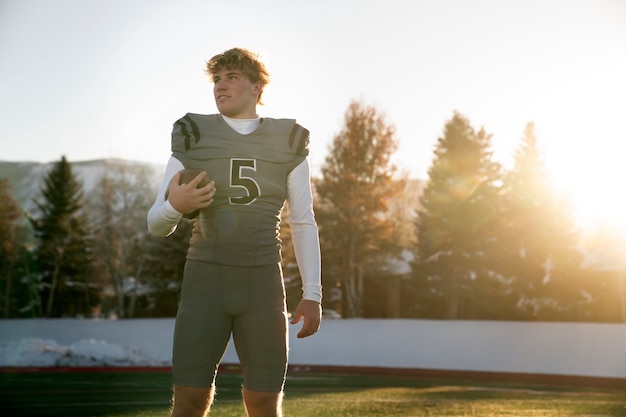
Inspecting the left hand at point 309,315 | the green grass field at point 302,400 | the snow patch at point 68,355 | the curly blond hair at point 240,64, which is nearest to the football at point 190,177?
the curly blond hair at point 240,64

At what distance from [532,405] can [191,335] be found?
25.5 ft

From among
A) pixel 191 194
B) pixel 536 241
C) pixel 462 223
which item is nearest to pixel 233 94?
pixel 191 194

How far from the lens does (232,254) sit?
3104 millimetres

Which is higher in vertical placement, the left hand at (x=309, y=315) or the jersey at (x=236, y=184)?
the jersey at (x=236, y=184)

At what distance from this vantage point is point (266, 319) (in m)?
3.12

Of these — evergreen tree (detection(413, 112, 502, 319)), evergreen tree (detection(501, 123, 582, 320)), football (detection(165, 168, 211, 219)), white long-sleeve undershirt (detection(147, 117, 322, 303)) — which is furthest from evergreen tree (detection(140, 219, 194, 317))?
football (detection(165, 168, 211, 219))

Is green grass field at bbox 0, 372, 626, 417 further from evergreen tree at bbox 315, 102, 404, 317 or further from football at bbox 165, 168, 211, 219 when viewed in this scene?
evergreen tree at bbox 315, 102, 404, 317

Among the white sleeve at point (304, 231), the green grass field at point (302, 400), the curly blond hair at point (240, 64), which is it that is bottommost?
the green grass field at point (302, 400)

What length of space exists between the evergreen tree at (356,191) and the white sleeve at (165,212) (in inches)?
1310

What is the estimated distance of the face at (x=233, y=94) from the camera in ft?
10.7

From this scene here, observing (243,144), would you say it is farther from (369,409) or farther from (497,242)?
(497,242)

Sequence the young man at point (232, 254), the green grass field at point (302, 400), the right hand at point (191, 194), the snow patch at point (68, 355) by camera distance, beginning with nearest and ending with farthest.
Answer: the right hand at point (191, 194), the young man at point (232, 254), the green grass field at point (302, 400), the snow patch at point (68, 355)

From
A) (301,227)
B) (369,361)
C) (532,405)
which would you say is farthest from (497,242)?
(301,227)

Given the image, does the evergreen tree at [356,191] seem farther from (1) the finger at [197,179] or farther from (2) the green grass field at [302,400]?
(1) the finger at [197,179]
